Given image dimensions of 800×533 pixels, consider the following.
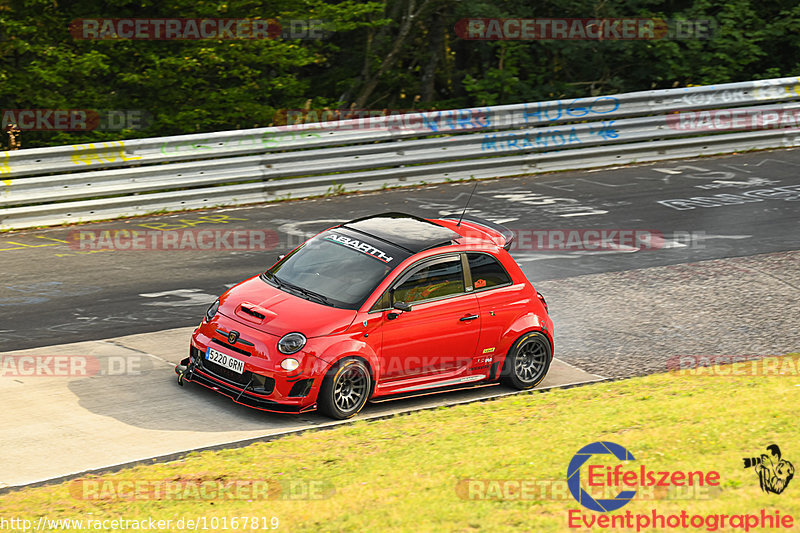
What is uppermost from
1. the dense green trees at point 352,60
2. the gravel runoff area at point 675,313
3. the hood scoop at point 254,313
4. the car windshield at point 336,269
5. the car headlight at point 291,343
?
the dense green trees at point 352,60

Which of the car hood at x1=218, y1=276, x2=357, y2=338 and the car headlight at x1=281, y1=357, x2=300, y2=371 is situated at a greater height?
the car hood at x1=218, y1=276, x2=357, y2=338

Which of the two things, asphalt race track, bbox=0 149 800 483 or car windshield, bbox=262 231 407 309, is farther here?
asphalt race track, bbox=0 149 800 483

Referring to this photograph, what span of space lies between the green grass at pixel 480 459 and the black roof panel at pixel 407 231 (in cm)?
170

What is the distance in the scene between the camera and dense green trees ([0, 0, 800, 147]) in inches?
734

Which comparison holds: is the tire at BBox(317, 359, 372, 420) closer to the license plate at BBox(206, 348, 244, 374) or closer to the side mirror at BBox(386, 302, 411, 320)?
the side mirror at BBox(386, 302, 411, 320)

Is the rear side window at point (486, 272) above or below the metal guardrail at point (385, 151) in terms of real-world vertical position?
below

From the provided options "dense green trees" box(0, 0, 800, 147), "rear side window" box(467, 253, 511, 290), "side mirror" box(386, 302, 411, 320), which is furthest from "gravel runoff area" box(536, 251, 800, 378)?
"dense green trees" box(0, 0, 800, 147)

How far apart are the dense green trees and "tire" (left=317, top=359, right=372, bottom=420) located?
11.1 meters

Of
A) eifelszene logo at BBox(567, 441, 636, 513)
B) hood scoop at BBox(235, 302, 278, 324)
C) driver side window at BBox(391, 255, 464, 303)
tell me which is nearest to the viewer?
eifelszene logo at BBox(567, 441, 636, 513)

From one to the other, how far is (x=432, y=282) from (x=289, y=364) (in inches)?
69.2

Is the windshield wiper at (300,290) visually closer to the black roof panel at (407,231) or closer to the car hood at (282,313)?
the car hood at (282,313)

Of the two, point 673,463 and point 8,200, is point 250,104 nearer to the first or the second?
point 8,200

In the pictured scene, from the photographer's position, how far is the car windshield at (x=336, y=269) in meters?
9.70

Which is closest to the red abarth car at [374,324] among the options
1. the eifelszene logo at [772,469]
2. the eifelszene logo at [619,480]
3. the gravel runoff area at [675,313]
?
the gravel runoff area at [675,313]
